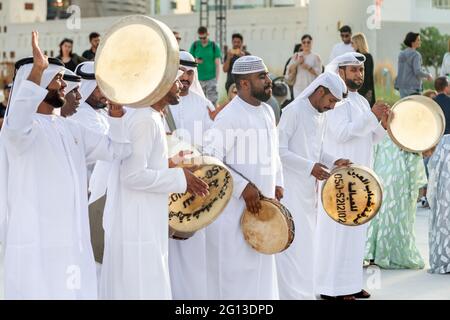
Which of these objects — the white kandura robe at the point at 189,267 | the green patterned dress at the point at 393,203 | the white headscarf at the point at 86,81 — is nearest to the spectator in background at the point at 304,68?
the green patterned dress at the point at 393,203

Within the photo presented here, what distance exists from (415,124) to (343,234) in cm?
96

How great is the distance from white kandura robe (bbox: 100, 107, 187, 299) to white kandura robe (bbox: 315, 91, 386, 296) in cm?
270

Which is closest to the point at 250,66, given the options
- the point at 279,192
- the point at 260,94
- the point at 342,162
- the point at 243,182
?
the point at 260,94

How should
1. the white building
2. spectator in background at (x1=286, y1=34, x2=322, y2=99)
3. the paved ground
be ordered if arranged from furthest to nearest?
the white building → spectator in background at (x1=286, y1=34, x2=322, y2=99) → the paved ground

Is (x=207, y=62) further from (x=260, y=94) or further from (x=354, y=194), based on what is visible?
(x=260, y=94)

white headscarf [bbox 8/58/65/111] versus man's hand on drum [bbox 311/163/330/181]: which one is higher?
white headscarf [bbox 8/58/65/111]

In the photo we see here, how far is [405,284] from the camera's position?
9.31 m

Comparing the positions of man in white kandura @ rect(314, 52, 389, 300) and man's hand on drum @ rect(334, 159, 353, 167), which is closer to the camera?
man's hand on drum @ rect(334, 159, 353, 167)

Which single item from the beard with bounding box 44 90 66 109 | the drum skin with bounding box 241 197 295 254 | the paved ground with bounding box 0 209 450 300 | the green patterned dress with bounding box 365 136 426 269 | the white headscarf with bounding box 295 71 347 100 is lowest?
the paved ground with bounding box 0 209 450 300

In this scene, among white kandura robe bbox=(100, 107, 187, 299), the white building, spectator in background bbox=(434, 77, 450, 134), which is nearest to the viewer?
white kandura robe bbox=(100, 107, 187, 299)

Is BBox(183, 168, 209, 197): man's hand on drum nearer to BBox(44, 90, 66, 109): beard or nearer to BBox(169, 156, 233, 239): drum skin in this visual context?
BBox(169, 156, 233, 239): drum skin

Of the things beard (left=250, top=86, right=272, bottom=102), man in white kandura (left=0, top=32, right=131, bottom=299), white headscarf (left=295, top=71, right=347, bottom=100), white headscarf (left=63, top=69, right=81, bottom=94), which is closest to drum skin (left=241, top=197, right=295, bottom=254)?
beard (left=250, top=86, right=272, bottom=102)

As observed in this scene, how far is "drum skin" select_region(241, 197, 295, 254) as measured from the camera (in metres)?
6.91

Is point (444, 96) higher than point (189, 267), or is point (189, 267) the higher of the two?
point (444, 96)
